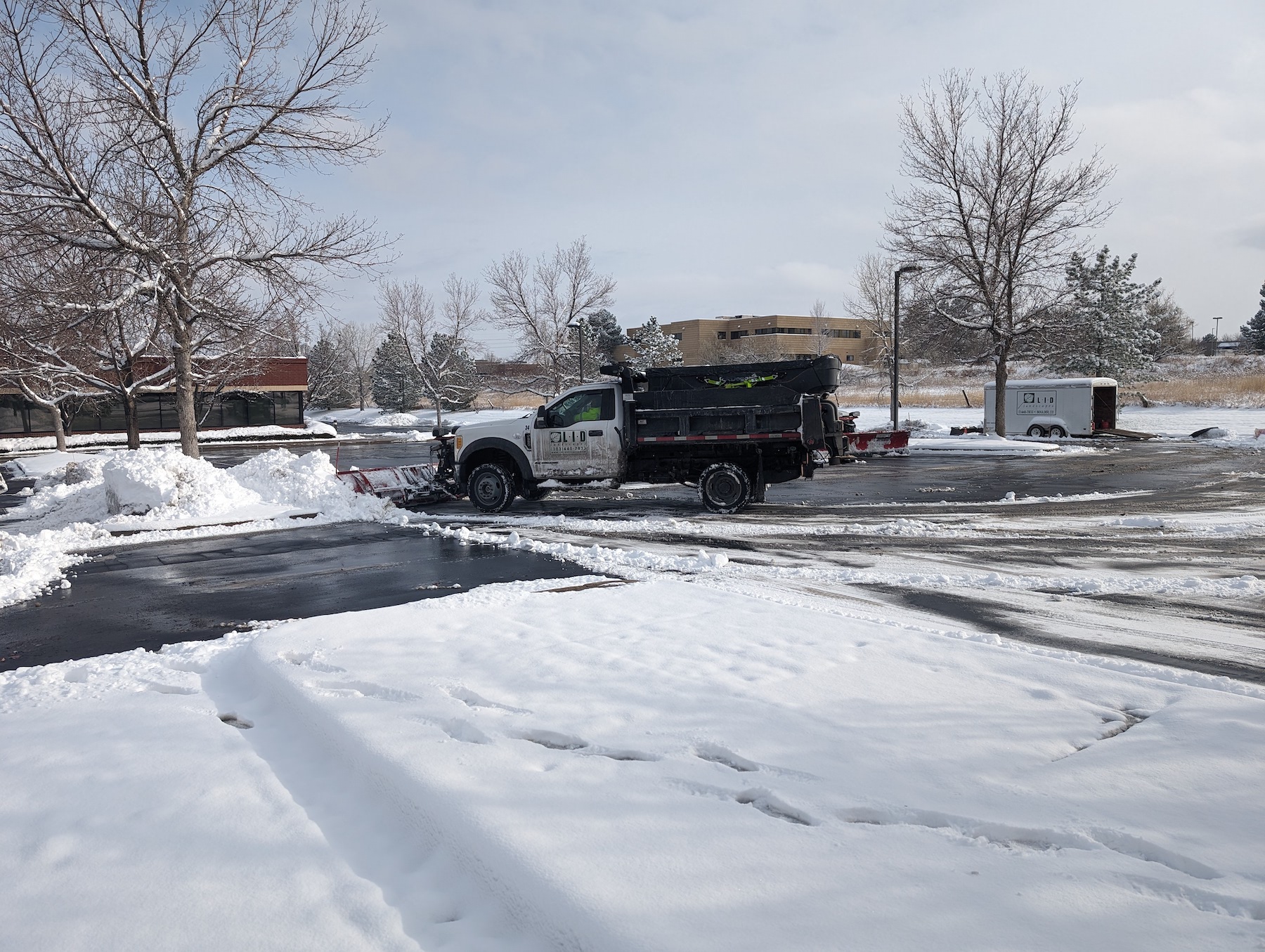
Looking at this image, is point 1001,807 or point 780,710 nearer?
point 1001,807

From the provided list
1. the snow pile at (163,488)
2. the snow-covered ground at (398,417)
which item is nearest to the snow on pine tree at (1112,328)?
the snow-covered ground at (398,417)

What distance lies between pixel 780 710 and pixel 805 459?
29.9 feet

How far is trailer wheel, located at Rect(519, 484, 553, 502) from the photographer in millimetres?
14586

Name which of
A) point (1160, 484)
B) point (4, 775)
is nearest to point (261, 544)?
point (4, 775)

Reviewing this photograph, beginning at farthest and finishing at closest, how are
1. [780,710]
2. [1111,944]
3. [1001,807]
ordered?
[780,710] → [1001,807] → [1111,944]

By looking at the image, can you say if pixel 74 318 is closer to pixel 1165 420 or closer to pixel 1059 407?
pixel 1059 407

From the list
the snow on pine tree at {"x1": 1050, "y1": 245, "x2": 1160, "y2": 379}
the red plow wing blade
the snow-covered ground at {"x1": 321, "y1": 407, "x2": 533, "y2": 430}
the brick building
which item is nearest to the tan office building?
the snow-covered ground at {"x1": 321, "y1": 407, "x2": 533, "y2": 430}

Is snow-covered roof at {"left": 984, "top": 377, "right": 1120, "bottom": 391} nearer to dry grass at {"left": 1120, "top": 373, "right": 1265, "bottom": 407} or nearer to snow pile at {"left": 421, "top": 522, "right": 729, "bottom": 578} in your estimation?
dry grass at {"left": 1120, "top": 373, "right": 1265, "bottom": 407}

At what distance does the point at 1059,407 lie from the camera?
111 ft

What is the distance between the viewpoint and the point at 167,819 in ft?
12.1

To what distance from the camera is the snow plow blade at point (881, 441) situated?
1006 inches

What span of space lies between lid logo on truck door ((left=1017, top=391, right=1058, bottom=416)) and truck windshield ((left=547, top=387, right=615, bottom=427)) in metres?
26.4

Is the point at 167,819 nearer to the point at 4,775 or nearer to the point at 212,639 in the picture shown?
the point at 4,775

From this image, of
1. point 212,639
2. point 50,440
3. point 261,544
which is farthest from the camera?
point 50,440
